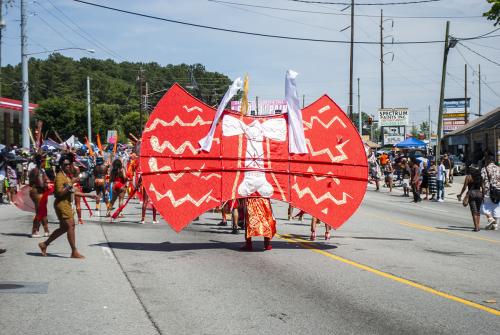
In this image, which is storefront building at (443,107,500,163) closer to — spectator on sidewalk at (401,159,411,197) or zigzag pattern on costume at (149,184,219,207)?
spectator on sidewalk at (401,159,411,197)

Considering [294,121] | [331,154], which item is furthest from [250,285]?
[331,154]

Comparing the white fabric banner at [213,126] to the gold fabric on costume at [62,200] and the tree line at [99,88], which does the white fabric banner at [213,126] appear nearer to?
the gold fabric on costume at [62,200]

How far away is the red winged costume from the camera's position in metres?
12.0

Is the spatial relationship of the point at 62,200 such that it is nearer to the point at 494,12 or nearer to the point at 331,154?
the point at 331,154

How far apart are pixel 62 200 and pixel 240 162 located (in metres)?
3.33

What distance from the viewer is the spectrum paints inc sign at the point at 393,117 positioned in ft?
195

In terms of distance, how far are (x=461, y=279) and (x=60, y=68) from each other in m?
112

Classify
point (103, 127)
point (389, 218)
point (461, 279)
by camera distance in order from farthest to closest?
point (103, 127), point (389, 218), point (461, 279)

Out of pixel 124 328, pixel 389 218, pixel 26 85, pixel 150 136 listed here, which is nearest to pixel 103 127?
pixel 26 85

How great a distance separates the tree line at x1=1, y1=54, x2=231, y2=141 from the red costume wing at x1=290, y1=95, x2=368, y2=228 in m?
68.1

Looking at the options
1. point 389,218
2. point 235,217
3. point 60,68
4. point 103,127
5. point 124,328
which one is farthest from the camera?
point 60,68

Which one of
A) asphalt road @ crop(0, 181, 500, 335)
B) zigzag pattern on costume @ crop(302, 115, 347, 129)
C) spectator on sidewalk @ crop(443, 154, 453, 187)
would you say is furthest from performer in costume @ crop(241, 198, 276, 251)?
spectator on sidewalk @ crop(443, 154, 453, 187)

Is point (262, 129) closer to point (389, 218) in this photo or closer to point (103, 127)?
point (389, 218)

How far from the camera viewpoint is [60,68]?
4466 inches
